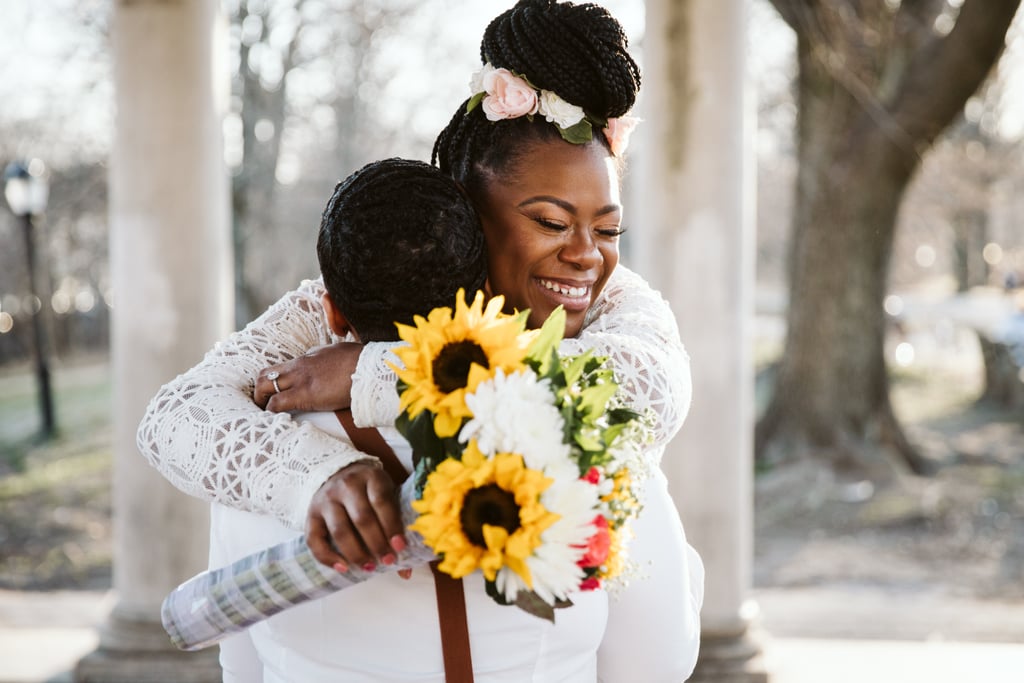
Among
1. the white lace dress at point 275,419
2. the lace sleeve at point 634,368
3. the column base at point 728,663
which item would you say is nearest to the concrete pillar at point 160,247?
the column base at point 728,663

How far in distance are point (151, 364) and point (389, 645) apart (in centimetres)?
430

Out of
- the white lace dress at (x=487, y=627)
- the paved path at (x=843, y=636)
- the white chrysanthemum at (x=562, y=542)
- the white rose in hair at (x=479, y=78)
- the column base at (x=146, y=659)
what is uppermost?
the white rose in hair at (x=479, y=78)

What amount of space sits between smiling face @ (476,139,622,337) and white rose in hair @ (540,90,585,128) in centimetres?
5

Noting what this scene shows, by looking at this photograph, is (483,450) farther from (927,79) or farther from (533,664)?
(927,79)

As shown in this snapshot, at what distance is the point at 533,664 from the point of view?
192 cm

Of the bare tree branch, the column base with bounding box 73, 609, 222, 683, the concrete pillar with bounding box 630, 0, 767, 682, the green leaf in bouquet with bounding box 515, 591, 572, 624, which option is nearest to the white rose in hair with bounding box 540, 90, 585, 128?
the green leaf in bouquet with bounding box 515, 591, 572, 624

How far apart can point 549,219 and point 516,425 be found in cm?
84

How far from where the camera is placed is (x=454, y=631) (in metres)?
1.88

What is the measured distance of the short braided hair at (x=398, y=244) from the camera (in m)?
1.85

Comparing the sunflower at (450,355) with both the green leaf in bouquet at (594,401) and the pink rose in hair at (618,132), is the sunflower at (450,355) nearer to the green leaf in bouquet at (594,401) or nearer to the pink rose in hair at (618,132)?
the green leaf in bouquet at (594,401)

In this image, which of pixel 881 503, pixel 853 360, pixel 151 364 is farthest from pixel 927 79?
pixel 151 364

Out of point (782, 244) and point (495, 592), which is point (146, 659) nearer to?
point (495, 592)

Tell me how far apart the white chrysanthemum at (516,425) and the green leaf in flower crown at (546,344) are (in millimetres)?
96

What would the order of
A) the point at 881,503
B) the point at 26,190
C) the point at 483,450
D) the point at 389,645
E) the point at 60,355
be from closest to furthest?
the point at 483,450, the point at 389,645, the point at 881,503, the point at 26,190, the point at 60,355
